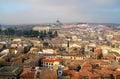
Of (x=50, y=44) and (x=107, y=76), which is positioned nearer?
(x=107, y=76)

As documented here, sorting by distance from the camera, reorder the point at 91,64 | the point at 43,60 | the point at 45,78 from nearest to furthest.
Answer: the point at 45,78 → the point at 91,64 → the point at 43,60

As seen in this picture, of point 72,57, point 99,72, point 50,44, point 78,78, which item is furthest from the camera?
point 50,44

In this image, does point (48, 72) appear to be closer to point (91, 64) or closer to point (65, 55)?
point (91, 64)

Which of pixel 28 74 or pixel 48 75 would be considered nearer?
pixel 48 75

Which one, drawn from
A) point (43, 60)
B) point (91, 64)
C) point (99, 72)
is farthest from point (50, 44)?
point (99, 72)

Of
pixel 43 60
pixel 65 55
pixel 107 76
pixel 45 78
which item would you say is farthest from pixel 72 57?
pixel 45 78

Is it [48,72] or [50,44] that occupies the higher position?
[48,72]

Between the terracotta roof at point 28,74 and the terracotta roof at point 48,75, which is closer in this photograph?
the terracotta roof at point 48,75

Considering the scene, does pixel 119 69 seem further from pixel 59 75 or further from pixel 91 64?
pixel 59 75

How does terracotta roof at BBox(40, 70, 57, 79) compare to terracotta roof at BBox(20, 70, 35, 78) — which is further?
terracotta roof at BBox(20, 70, 35, 78)
